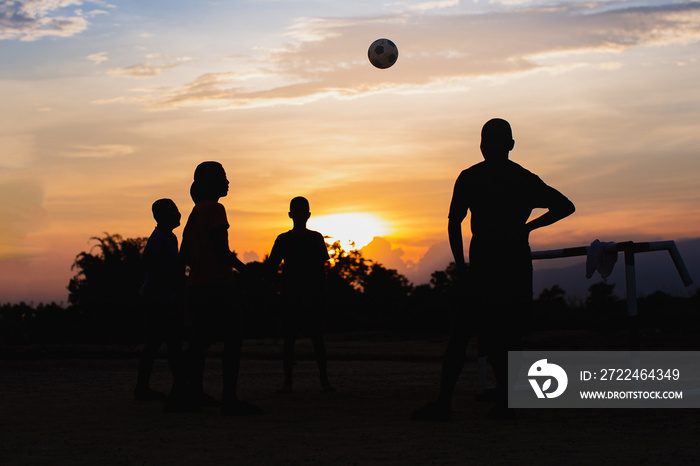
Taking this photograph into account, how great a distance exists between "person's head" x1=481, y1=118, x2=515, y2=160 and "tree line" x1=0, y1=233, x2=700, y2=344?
1957 centimetres

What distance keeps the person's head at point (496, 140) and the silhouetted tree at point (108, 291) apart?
2098 cm

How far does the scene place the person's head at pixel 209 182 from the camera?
705 centimetres

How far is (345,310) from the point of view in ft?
128

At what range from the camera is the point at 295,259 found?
9.17 m

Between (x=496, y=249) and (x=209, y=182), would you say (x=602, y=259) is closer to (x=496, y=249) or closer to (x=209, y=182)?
(x=496, y=249)

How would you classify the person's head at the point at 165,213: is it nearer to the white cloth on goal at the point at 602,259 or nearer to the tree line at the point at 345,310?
the white cloth on goal at the point at 602,259

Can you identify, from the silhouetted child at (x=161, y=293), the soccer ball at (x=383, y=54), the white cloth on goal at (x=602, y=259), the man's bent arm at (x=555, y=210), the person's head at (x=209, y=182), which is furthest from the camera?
the soccer ball at (x=383, y=54)

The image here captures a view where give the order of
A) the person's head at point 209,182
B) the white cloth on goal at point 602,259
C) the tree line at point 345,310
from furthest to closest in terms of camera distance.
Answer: the tree line at point 345,310
the white cloth on goal at point 602,259
the person's head at point 209,182

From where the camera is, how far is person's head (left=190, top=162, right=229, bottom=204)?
→ 23.1 ft

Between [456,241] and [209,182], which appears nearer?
[456,241]

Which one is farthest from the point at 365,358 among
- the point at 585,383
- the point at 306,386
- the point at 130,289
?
the point at 130,289

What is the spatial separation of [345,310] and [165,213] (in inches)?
1232

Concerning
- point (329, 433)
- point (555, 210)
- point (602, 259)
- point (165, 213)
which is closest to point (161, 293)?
point (165, 213)

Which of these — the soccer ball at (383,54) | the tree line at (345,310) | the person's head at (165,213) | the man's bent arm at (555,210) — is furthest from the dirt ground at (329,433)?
the tree line at (345,310)
